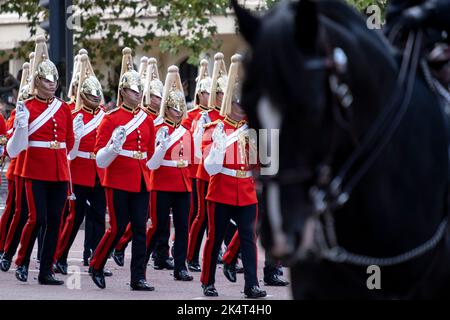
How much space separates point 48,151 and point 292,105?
8.04 meters

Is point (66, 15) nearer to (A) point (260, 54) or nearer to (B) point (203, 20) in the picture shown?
(B) point (203, 20)

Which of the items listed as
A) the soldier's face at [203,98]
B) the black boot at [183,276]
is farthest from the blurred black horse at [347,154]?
the soldier's face at [203,98]

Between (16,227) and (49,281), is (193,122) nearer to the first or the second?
(16,227)

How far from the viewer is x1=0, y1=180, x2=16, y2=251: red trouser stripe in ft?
44.1

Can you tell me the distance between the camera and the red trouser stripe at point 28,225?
11789mm

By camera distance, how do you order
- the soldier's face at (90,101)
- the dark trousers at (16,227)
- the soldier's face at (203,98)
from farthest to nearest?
the soldier's face at (203,98)
the soldier's face at (90,101)
the dark trousers at (16,227)

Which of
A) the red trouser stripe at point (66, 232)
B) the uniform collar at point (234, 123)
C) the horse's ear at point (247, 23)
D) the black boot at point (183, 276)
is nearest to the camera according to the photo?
the horse's ear at point (247, 23)

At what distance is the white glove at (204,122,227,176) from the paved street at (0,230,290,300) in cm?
108

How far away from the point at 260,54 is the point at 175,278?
8839 mm

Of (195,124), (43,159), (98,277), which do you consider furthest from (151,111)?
(98,277)

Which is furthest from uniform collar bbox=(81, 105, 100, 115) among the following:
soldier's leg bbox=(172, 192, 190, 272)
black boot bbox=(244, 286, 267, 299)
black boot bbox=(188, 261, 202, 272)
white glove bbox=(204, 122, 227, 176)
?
black boot bbox=(244, 286, 267, 299)

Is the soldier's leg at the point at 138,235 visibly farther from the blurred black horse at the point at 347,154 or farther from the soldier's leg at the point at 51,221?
the blurred black horse at the point at 347,154
